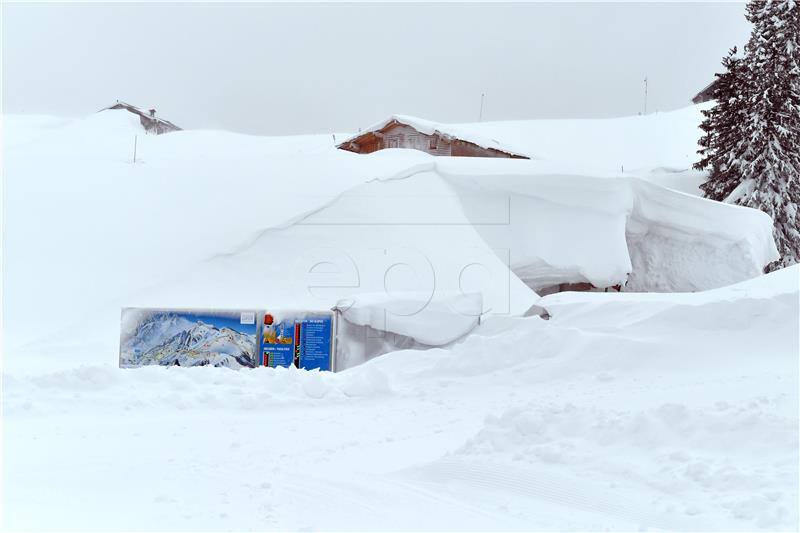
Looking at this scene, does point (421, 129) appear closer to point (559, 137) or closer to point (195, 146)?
point (195, 146)

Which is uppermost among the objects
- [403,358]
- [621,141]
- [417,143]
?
[621,141]

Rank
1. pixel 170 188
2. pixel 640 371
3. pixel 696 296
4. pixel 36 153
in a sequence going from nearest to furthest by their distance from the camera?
1. pixel 640 371
2. pixel 696 296
3. pixel 170 188
4. pixel 36 153

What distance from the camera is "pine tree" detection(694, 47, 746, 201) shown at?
65.4 feet

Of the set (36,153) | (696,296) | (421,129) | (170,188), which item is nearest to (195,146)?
(421,129)

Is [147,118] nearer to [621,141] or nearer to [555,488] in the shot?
[621,141]

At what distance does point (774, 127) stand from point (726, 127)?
5.18ft

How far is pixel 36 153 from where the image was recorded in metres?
13.8

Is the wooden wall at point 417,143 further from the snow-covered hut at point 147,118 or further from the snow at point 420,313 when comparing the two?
the snow-covered hut at point 147,118

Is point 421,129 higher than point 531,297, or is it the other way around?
point 421,129

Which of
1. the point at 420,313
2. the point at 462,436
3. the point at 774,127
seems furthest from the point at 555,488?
the point at 774,127

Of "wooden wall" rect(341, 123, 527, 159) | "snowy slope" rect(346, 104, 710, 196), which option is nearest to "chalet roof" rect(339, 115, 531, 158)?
"wooden wall" rect(341, 123, 527, 159)

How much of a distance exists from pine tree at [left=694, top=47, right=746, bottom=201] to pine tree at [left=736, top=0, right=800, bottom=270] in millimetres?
262

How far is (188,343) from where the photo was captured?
7660mm

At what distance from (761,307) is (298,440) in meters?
5.01
